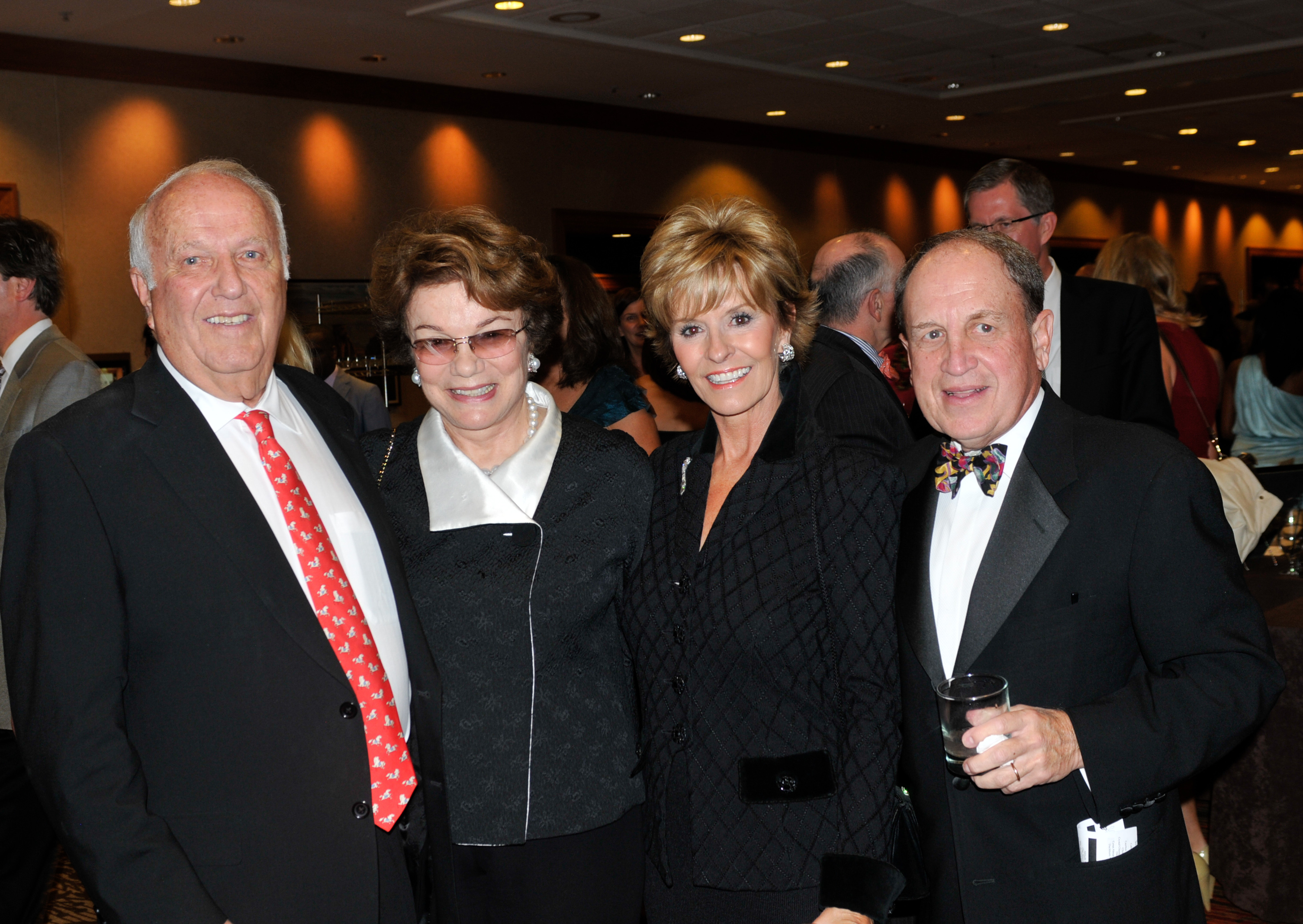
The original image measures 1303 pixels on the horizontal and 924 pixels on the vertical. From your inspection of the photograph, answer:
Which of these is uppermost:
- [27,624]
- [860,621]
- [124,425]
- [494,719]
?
[124,425]

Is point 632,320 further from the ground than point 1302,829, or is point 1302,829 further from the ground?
point 632,320

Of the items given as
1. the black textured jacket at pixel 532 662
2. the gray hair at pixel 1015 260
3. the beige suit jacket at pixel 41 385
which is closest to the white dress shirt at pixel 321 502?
the black textured jacket at pixel 532 662

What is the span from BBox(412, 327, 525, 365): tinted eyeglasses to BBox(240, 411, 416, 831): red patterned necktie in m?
0.35

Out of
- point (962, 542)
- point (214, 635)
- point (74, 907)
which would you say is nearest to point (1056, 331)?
point (962, 542)

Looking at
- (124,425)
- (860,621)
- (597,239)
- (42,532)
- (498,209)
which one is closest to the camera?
(42,532)

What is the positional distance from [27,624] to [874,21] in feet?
24.8

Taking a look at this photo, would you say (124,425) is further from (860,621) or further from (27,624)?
(860,621)

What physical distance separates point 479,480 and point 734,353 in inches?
21.7

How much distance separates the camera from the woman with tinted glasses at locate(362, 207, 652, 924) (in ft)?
6.80

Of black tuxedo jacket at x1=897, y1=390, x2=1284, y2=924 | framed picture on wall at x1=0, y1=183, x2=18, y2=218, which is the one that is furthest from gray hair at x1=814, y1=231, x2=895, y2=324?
framed picture on wall at x1=0, y1=183, x2=18, y2=218

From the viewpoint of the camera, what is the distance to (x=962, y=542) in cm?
190

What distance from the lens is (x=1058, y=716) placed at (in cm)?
166

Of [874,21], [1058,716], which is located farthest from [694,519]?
[874,21]

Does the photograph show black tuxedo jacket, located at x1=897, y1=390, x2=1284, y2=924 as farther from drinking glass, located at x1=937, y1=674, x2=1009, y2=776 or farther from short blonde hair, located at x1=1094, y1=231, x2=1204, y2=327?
short blonde hair, located at x1=1094, y1=231, x2=1204, y2=327
